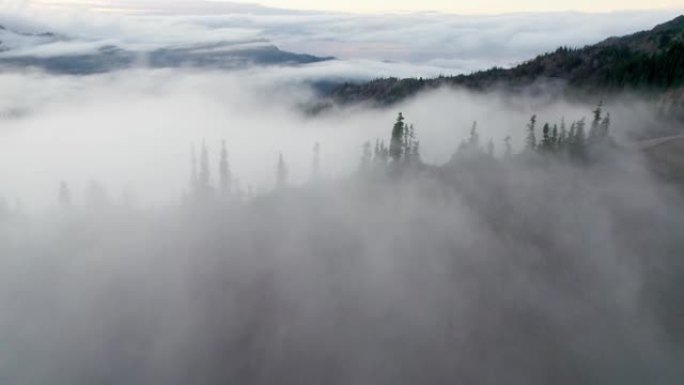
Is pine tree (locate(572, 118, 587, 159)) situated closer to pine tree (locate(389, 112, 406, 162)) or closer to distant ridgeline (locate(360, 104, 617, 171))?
distant ridgeline (locate(360, 104, 617, 171))

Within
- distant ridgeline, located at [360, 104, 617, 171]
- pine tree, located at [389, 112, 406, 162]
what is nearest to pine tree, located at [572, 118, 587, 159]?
distant ridgeline, located at [360, 104, 617, 171]

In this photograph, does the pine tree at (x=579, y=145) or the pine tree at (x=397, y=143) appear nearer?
the pine tree at (x=579, y=145)

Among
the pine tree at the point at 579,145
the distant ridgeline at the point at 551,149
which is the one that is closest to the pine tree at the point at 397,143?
the distant ridgeline at the point at 551,149

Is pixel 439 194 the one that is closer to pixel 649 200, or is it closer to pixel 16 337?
pixel 649 200

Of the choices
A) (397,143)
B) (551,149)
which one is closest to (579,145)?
(551,149)

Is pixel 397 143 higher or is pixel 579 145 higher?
pixel 579 145

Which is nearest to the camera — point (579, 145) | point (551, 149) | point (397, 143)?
point (579, 145)

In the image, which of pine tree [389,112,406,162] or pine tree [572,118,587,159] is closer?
pine tree [572,118,587,159]

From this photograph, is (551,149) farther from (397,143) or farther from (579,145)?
(397,143)

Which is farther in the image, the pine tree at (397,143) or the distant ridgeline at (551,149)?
the pine tree at (397,143)

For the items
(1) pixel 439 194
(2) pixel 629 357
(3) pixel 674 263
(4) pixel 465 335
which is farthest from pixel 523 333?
(1) pixel 439 194

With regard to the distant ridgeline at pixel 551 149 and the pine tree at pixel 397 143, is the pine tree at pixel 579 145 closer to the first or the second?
the distant ridgeline at pixel 551 149
